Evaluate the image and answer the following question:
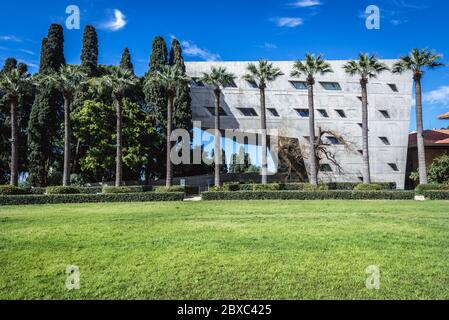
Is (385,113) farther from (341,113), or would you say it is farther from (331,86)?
(331,86)

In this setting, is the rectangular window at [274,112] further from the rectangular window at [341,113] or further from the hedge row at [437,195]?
the hedge row at [437,195]

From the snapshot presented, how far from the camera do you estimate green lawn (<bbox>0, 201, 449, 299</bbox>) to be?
6.77m

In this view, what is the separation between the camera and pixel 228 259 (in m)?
8.61

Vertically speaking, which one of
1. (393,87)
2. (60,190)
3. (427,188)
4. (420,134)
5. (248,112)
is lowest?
(427,188)

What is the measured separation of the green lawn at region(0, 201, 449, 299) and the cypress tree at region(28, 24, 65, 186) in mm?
29248

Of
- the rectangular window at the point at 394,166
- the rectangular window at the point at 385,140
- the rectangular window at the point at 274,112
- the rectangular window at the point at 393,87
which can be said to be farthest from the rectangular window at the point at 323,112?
the rectangular window at the point at 394,166

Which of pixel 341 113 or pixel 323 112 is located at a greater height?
pixel 323 112

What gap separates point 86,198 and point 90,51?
80.5 ft

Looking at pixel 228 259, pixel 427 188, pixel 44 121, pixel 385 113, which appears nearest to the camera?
pixel 228 259

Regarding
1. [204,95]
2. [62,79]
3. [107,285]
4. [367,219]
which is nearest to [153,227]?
[107,285]

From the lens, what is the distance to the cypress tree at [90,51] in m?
43.8

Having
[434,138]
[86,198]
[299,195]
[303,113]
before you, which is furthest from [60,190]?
[434,138]

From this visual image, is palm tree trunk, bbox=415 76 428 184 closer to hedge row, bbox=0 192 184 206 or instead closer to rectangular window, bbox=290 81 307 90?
rectangular window, bbox=290 81 307 90
